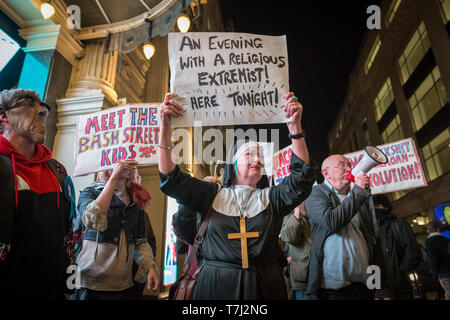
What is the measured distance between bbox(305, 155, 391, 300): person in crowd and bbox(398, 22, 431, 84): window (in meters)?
19.8

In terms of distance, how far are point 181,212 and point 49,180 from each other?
0.95 m

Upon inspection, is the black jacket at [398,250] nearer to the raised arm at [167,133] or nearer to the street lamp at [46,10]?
the raised arm at [167,133]

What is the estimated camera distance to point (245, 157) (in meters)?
2.12

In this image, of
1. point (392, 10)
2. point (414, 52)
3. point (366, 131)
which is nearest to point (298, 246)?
point (414, 52)

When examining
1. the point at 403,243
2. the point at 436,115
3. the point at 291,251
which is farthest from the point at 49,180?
the point at 436,115

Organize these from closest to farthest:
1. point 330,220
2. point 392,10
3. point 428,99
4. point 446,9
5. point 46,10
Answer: point 330,220 < point 46,10 < point 446,9 < point 428,99 < point 392,10

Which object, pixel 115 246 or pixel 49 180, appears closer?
pixel 49 180

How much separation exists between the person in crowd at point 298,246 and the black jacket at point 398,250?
4.42ft

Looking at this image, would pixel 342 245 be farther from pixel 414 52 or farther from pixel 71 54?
pixel 414 52

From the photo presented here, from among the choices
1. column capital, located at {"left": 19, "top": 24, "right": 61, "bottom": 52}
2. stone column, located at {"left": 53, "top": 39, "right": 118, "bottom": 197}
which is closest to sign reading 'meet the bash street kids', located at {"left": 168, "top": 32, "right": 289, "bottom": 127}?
stone column, located at {"left": 53, "top": 39, "right": 118, "bottom": 197}

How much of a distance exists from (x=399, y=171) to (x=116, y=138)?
460 centimetres

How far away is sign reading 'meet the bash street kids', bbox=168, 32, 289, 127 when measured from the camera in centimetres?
213

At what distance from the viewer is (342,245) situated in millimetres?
2438

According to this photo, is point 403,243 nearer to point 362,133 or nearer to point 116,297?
point 116,297
